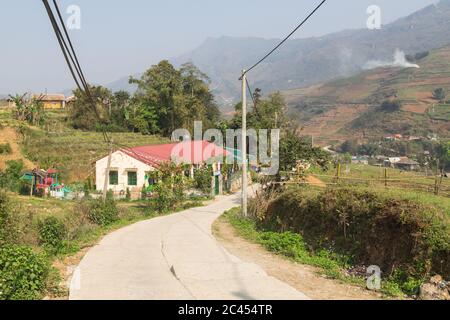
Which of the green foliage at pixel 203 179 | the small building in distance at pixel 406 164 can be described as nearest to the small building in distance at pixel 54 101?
the green foliage at pixel 203 179

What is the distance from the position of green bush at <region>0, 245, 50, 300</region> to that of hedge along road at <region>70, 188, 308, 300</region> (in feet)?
2.15

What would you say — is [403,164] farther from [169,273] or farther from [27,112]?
[169,273]

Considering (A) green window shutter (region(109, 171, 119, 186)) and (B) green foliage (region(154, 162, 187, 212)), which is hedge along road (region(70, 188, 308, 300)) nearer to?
(B) green foliage (region(154, 162, 187, 212))

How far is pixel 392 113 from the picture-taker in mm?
130000

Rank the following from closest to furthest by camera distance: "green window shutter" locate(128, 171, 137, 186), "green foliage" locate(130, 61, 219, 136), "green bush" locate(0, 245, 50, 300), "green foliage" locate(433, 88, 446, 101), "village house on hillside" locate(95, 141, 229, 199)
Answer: "green bush" locate(0, 245, 50, 300), "village house on hillside" locate(95, 141, 229, 199), "green window shutter" locate(128, 171, 137, 186), "green foliage" locate(130, 61, 219, 136), "green foliage" locate(433, 88, 446, 101)

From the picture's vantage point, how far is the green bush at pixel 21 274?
8.16 metres

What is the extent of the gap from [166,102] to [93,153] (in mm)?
16979

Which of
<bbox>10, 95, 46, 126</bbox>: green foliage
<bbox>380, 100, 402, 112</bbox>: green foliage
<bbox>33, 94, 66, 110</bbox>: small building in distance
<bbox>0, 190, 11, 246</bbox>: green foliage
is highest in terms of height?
<bbox>380, 100, 402, 112</bbox>: green foliage

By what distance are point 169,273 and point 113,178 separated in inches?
1001

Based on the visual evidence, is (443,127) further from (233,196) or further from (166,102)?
(233,196)

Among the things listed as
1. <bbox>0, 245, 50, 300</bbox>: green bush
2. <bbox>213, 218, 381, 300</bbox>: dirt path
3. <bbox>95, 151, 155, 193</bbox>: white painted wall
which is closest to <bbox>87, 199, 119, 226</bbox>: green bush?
<bbox>213, 218, 381, 300</bbox>: dirt path

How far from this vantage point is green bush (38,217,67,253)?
13.5 meters

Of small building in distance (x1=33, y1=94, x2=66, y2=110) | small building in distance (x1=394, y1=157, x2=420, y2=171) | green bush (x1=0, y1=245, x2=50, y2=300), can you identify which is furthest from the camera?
small building in distance (x1=33, y1=94, x2=66, y2=110)
